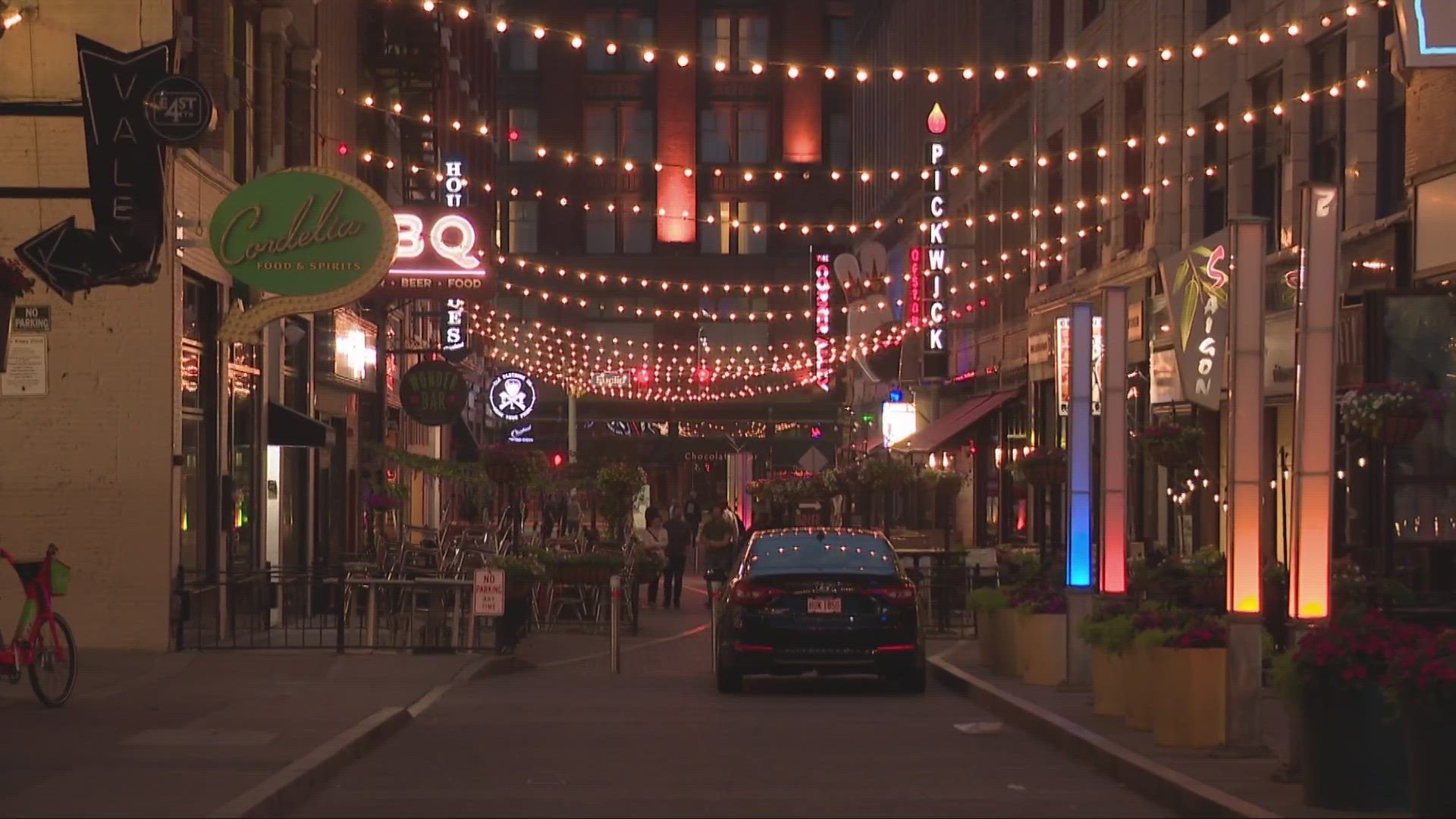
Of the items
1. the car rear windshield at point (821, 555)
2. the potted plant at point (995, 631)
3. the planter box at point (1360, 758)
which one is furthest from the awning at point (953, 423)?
the planter box at point (1360, 758)

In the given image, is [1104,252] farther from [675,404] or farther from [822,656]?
[675,404]

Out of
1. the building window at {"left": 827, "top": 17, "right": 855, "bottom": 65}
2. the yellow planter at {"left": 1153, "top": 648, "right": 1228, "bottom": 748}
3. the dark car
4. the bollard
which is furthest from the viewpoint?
the building window at {"left": 827, "top": 17, "right": 855, "bottom": 65}

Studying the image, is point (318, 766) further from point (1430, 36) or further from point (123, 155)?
point (1430, 36)

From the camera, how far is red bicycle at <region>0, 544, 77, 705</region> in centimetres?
1584

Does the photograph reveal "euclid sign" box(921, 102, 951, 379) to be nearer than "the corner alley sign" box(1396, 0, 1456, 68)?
No

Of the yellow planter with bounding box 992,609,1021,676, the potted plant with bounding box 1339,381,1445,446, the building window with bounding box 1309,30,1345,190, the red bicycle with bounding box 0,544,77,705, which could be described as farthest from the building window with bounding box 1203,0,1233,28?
the red bicycle with bounding box 0,544,77,705

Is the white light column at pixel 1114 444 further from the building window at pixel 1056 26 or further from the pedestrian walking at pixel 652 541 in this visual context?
the building window at pixel 1056 26

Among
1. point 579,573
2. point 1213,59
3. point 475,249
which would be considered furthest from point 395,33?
point 1213,59

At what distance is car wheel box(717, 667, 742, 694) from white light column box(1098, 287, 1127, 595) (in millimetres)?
3984

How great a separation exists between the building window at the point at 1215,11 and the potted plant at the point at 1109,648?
16229 millimetres

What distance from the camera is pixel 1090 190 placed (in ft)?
125

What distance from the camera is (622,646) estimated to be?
1094 inches

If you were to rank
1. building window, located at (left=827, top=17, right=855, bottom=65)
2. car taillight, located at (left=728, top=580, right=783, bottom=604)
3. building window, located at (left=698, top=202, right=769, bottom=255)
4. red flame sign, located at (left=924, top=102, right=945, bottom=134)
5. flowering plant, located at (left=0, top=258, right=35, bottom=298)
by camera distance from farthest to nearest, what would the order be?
building window, located at (left=827, top=17, right=855, bottom=65) < building window, located at (left=698, top=202, right=769, bottom=255) < red flame sign, located at (left=924, top=102, right=945, bottom=134) < car taillight, located at (left=728, top=580, right=783, bottom=604) < flowering plant, located at (left=0, top=258, right=35, bottom=298)

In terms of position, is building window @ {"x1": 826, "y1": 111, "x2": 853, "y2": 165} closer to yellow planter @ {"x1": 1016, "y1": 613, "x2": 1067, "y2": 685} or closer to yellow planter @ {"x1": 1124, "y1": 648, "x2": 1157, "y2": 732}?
yellow planter @ {"x1": 1016, "y1": 613, "x2": 1067, "y2": 685}
